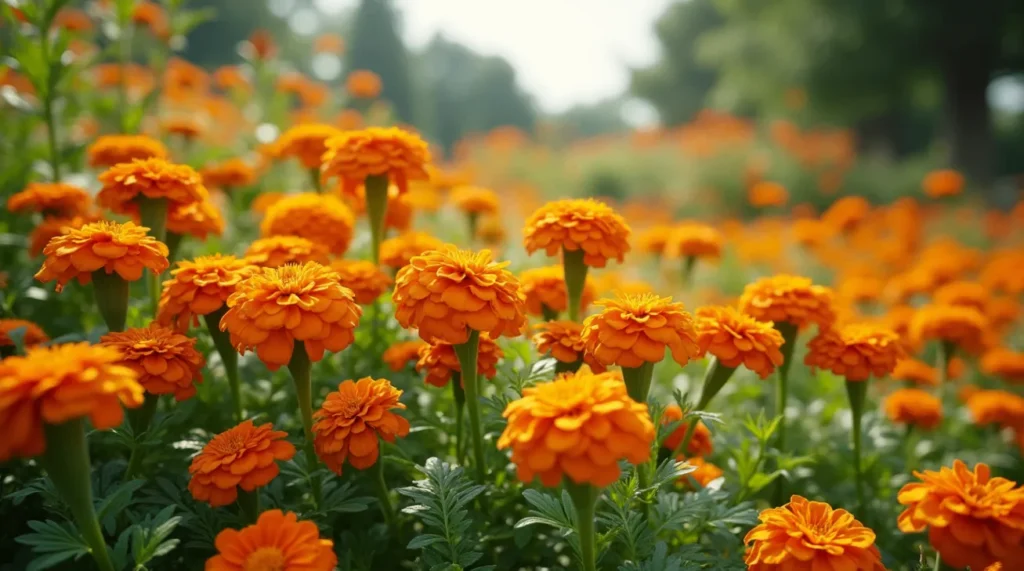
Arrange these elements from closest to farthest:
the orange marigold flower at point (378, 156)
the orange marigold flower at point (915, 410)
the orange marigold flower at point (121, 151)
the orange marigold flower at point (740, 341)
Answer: the orange marigold flower at point (740, 341) < the orange marigold flower at point (378, 156) < the orange marigold flower at point (121, 151) < the orange marigold flower at point (915, 410)

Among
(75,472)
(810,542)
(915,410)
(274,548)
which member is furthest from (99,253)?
(915,410)

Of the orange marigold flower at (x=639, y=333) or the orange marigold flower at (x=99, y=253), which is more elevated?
the orange marigold flower at (x=99, y=253)

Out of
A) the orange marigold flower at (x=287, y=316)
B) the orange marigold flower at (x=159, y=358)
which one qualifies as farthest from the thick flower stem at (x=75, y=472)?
the orange marigold flower at (x=287, y=316)

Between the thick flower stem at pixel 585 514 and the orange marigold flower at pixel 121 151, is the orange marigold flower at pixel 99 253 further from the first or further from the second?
the thick flower stem at pixel 585 514

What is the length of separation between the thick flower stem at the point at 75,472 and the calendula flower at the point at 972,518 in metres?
1.67

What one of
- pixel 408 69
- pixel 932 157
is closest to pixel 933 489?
pixel 932 157

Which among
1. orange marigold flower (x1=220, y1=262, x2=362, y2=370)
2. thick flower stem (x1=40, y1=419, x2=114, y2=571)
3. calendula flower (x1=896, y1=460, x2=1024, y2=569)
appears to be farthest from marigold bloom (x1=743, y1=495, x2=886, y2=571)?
thick flower stem (x1=40, y1=419, x2=114, y2=571)

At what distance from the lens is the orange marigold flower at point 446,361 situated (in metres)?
1.60

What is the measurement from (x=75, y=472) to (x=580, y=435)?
0.92 meters

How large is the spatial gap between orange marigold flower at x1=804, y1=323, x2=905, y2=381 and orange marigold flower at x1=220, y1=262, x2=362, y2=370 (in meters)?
1.35

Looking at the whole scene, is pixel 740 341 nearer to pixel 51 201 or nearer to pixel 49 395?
pixel 49 395

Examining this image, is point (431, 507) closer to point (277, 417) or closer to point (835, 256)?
point (277, 417)

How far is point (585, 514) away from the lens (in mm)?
1217

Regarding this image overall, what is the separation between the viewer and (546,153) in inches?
514
